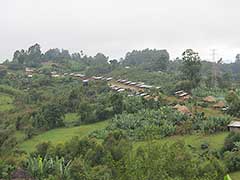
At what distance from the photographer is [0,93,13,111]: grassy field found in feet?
132

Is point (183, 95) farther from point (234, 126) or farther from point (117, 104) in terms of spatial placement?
point (234, 126)

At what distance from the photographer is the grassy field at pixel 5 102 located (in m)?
40.3

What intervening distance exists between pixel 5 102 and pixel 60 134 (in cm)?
1481

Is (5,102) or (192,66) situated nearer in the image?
(192,66)

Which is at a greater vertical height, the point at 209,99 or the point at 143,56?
the point at 143,56

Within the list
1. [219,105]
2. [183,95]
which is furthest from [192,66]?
[219,105]

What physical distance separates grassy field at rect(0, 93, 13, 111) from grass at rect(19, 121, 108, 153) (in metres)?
10.1

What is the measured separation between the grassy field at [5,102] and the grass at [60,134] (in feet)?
33.2

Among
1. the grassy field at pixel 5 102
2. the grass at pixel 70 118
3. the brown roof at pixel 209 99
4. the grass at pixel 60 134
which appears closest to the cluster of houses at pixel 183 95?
the brown roof at pixel 209 99

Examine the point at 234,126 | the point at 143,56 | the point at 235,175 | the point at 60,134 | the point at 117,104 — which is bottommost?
the point at 60,134

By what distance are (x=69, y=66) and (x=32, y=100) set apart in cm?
2530

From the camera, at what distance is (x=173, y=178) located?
7805 millimetres

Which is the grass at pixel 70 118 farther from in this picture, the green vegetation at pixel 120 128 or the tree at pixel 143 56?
the tree at pixel 143 56

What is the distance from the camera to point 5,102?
42812 mm
